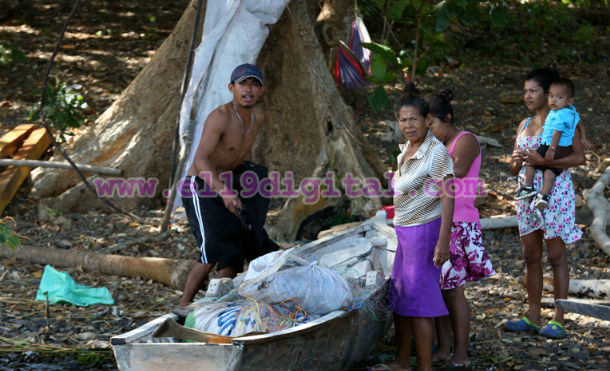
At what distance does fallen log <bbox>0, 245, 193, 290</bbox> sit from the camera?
17.8 feet

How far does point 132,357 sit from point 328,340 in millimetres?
919

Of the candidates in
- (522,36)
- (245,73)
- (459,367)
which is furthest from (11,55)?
(459,367)

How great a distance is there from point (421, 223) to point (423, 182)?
0.66 ft

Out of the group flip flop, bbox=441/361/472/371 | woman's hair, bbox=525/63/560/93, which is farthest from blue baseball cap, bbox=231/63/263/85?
flip flop, bbox=441/361/472/371

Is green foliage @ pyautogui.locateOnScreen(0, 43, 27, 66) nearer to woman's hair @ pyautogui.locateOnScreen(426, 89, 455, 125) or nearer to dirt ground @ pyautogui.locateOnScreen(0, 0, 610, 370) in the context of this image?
dirt ground @ pyautogui.locateOnScreen(0, 0, 610, 370)

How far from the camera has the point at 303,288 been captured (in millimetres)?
3725

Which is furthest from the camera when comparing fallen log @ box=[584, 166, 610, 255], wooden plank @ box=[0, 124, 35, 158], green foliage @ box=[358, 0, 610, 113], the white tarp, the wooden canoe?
green foliage @ box=[358, 0, 610, 113]

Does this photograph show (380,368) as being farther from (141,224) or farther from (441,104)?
(141,224)

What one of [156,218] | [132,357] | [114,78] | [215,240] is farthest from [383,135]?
[132,357]

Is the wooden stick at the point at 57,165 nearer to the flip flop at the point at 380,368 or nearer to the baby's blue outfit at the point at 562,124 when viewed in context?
the flip flop at the point at 380,368

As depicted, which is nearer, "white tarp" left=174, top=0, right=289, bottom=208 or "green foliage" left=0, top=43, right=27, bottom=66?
"white tarp" left=174, top=0, right=289, bottom=208

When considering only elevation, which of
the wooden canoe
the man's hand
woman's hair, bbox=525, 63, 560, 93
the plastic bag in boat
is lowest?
the wooden canoe

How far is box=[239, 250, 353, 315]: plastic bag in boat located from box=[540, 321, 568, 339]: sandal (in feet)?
4.47

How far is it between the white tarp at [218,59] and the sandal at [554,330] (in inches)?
130
